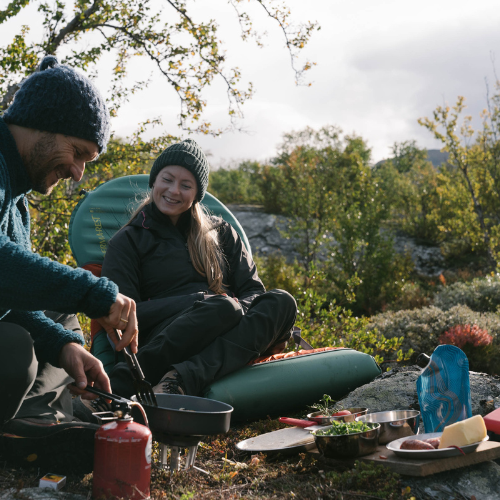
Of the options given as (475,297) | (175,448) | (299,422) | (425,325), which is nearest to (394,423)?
(299,422)

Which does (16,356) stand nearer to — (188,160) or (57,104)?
(57,104)

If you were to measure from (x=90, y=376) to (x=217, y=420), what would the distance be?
0.48 metres

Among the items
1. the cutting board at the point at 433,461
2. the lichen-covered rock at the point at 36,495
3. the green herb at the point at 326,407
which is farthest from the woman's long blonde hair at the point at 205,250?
the lichen-covered rock at the point at 36,495

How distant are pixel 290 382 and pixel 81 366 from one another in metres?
1.31

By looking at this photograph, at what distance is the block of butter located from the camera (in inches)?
74.6

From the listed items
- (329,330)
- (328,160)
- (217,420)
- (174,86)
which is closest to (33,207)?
(174,86)

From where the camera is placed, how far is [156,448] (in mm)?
2293

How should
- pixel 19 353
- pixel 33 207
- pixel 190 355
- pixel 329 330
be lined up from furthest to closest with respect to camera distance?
1. pixel 33 207
2. pixel 329 330
3. pixel 190 355
4. pixel 19 353

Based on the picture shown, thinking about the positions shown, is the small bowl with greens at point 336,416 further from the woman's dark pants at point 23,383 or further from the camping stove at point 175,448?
the woman's dark pants at point 23,383

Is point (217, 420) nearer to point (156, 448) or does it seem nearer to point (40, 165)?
point (156, 448)

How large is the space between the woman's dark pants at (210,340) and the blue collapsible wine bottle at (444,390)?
813 mm

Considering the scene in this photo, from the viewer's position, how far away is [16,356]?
1663 mm

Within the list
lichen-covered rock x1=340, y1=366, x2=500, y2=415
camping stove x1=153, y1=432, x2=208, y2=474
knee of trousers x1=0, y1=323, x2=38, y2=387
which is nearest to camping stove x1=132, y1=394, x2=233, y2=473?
camping stove x1=153, y1=432, x2=208, y2=474

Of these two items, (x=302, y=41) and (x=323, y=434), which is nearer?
(x=323, y=434)
